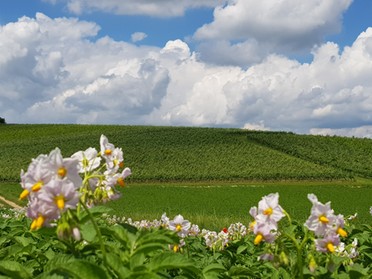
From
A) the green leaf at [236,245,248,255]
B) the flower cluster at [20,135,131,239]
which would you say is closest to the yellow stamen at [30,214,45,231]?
the flower cluster at [20,135,131,239]

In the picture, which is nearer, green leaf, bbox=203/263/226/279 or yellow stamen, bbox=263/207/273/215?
yellow stamen, bbox=263/207/273/215

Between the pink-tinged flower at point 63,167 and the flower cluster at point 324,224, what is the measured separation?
1.19m

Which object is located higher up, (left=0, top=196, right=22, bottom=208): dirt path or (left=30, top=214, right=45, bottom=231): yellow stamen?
(left=30, top=214, right=45, bottom=231): yellow stamen

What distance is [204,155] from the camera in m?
58.2

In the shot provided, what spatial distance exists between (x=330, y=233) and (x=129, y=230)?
1.14 meters

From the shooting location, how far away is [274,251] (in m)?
3.21

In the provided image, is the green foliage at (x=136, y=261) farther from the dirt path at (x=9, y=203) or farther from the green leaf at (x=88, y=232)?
the dirt path at (x=9, y=203)

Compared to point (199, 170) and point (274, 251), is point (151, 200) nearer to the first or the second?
point (199, 170)

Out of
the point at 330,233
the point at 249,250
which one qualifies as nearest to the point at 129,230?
the point at 330,233

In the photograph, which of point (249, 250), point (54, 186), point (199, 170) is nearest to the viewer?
point (54, 186)

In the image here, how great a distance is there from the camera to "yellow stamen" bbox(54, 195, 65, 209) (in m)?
2.51

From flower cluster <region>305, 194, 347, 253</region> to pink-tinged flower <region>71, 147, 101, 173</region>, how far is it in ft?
3.81

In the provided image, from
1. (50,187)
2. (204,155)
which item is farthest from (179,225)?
(204,155)

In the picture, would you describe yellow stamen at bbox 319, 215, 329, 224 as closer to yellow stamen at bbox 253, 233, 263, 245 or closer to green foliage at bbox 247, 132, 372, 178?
yellow stamen at bbox 253, 233, 263, 245
